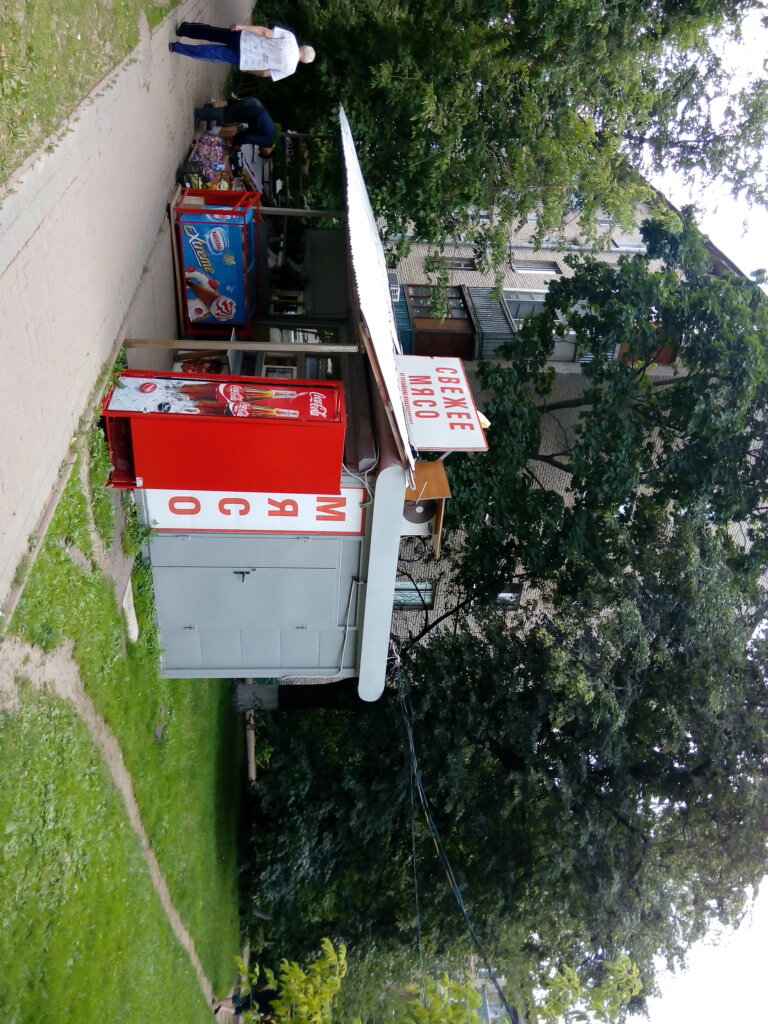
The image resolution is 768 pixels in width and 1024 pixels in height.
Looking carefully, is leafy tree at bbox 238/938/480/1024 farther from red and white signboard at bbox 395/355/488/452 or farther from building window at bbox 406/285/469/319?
building window at bbox 406/285/469/319

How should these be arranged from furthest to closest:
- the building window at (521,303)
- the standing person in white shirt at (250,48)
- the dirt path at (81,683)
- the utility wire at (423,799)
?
the building window at (521,303) → the utility wire at (423,799) → the standing person in white shirt at (250,48) → the dirt path at (81,683)

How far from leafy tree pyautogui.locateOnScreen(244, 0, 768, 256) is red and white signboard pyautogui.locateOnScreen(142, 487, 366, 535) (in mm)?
6627

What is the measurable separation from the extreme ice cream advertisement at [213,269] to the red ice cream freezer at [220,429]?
250 centimetres

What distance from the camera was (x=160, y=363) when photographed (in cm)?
841

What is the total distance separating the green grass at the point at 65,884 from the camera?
17.4 feet

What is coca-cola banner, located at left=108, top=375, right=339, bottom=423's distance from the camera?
625 cm

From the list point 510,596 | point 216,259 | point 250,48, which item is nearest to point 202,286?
point 216,259

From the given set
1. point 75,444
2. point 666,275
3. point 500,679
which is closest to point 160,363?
point 75,444

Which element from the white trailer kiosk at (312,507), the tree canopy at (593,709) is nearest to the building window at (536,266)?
the tree canopy at (593,709)

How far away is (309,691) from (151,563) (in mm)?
7657

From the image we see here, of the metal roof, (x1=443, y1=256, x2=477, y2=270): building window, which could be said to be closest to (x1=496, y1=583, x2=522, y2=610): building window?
the metal roof

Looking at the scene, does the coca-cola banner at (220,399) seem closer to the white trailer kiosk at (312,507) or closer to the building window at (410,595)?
the white trailer kiosk at (312,507)

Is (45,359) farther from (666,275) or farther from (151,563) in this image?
(666,275)

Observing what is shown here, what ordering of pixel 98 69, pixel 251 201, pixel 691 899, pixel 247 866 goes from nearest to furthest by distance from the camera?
pixel 98 69
pixel 251 201
pixel 691 899
pixel 247 866
